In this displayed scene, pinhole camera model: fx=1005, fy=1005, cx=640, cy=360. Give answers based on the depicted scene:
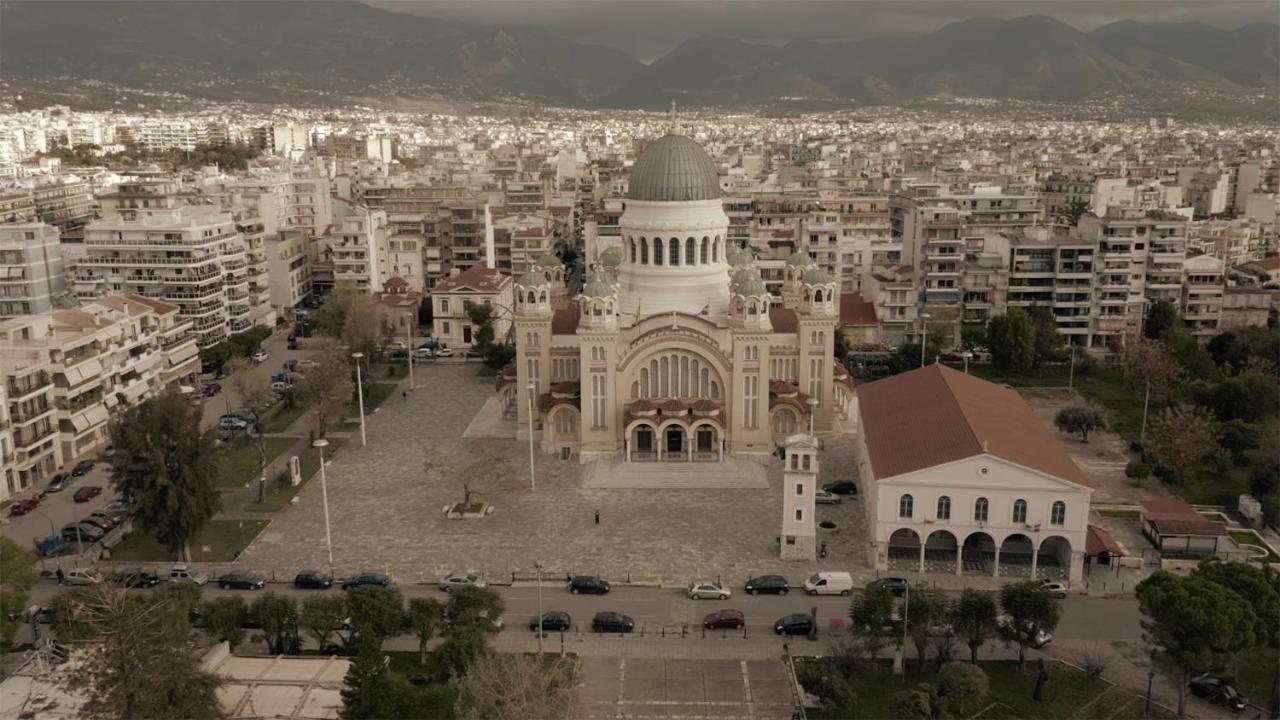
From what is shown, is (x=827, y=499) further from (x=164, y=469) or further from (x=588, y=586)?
(x=164, y=469)

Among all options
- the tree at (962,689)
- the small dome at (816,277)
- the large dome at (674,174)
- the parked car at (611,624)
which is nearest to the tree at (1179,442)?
the small dome at (816,277)

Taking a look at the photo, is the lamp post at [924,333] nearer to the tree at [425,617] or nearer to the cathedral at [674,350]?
the cathedral at [674,350]

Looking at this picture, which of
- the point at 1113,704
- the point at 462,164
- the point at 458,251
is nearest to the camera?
the point at 1113,704

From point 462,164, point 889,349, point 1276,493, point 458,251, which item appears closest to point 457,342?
point 458,251

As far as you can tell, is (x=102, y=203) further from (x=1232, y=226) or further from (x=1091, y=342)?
(x=1232, y=226)

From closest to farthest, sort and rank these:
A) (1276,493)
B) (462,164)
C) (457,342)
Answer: (1276,493) → (457,342) → (462,164)

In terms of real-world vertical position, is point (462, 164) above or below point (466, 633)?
above

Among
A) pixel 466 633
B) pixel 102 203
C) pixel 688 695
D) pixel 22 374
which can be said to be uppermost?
pixel 102 203

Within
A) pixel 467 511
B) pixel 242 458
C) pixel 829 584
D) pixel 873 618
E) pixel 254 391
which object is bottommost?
pixel 829 584

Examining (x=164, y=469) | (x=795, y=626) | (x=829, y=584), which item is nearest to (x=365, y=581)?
(x=164, y=469)
